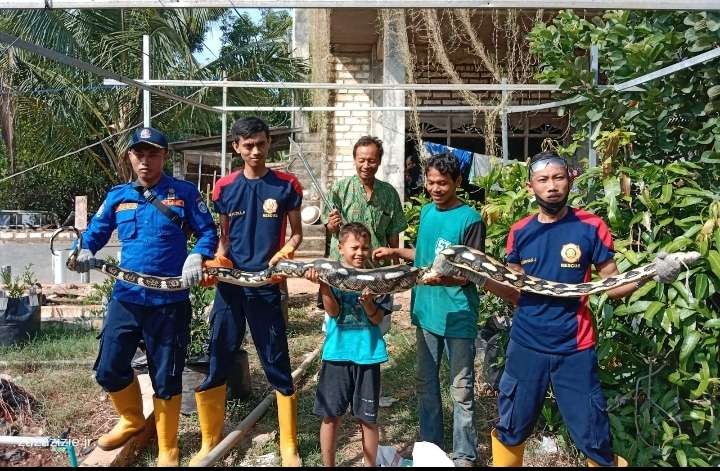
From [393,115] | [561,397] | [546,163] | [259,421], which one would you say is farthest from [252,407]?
[393,115]

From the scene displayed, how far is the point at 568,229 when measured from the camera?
3.57 metres

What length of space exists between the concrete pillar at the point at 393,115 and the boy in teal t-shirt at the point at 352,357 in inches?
342

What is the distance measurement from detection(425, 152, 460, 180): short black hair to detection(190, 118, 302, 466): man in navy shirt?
3.37 ft

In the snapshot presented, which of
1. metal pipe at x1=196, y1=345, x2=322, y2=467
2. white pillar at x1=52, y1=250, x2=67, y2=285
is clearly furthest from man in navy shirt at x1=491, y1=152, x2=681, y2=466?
white pillar at x1=52, y1=250, x2=67, y2=285

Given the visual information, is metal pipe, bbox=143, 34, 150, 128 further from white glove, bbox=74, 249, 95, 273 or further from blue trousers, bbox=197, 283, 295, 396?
blue trousers, bbox=197, 283, 295, 396

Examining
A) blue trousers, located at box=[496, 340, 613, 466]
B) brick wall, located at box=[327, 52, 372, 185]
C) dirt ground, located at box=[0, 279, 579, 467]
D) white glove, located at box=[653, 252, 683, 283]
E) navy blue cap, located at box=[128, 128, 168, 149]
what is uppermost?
brick wall, located at box=[327, 52, 372, 185]

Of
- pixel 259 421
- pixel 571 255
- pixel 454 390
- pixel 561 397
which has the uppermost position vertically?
pixel 571 255

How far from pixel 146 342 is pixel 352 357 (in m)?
1.45

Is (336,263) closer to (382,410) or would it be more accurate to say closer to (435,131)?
(382,410)

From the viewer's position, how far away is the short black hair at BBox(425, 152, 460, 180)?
4.22 m

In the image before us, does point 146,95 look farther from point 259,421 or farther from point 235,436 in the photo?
point 235,436

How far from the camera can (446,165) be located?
13.9 feet

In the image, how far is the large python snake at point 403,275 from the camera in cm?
350

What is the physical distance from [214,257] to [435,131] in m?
11.2
